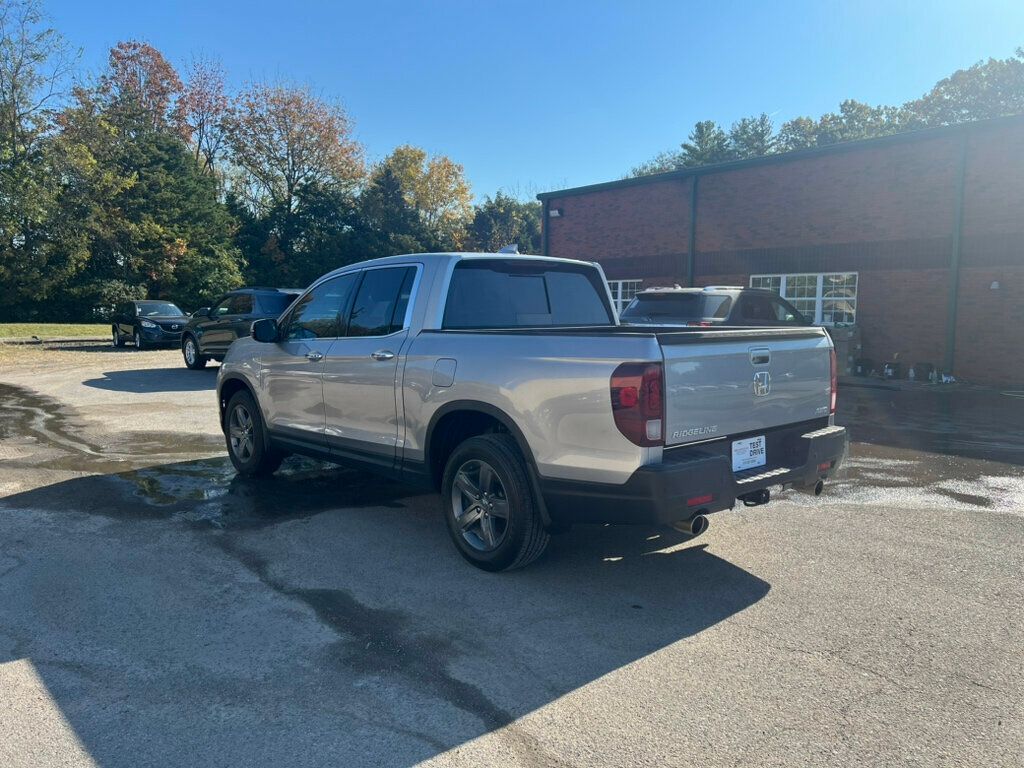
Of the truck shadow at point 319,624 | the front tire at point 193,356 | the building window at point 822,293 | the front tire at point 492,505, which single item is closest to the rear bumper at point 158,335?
the front tire at point 193,356

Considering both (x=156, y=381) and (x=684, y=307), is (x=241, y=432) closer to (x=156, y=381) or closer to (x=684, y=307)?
(x=684, y=307)

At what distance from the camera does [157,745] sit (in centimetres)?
271

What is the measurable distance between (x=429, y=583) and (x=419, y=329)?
1.65 m

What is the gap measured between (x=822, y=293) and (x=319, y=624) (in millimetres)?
17589

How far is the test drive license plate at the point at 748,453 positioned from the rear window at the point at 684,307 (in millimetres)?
7555

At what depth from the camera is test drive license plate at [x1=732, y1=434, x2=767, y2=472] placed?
4129 mm

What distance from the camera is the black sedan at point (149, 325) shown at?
22000 mm

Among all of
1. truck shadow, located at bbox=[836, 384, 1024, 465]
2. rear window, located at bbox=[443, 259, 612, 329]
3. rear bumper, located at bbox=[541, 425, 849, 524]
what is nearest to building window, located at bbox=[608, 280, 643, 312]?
truck shadow, located at bbox=[836, 384, 1024, 465]

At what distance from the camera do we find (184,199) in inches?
1528

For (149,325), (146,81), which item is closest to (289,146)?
(146,81)

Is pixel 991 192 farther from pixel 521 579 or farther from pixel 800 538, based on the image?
pixel 521 579

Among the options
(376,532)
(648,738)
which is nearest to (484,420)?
(376,532)

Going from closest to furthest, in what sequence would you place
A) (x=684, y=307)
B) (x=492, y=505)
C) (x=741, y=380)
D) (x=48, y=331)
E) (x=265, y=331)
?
(x=741, y=380) → (x=492, y=505) → (x=265, y=331) → (x=684, y=307) → (x=48, y=331)

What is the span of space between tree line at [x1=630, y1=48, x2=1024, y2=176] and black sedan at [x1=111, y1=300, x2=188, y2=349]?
1960cm
